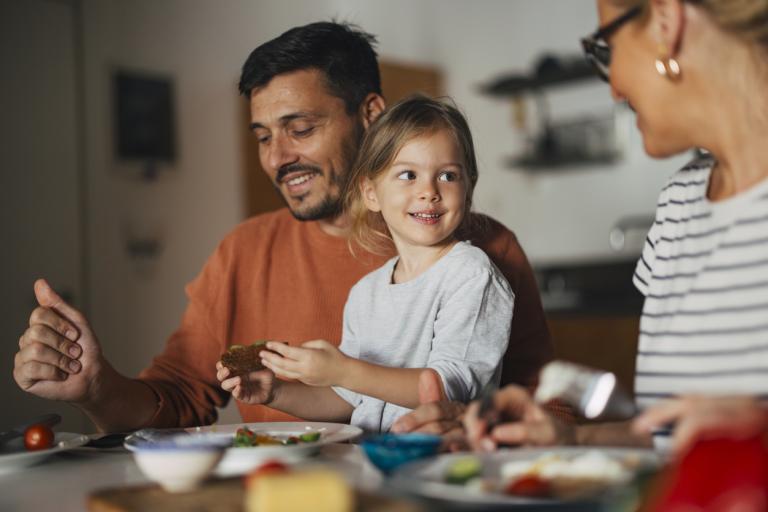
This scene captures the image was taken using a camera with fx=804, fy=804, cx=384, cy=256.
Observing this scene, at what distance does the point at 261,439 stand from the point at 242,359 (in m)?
0.22

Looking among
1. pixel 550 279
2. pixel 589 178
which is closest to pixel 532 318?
pixel 550 279

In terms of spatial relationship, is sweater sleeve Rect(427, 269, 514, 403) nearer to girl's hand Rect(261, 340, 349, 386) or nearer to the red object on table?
girl's hand Rect(261, 340, 349, 386)

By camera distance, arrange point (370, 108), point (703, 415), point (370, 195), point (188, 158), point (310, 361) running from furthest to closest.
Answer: point (188, 158)
point (370, 108)
point (370, 195)
point (310, 361)
point (703, 415)

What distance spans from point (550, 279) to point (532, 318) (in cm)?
361

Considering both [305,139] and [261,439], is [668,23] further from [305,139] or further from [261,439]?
[305,139]

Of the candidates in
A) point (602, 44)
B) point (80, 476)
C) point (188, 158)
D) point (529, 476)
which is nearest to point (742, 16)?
point (602, 44)

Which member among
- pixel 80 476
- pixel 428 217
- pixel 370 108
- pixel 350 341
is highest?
pixel 370 108

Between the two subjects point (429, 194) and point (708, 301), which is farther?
point (429, 194)

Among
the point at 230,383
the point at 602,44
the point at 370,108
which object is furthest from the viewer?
the point at 370,108

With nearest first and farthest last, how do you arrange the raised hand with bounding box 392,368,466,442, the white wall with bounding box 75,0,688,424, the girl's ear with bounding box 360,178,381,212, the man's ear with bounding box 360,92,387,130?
the raised hand with bounding box 392,368,466,442
the girl's ear with bounding box 360,178,381,212
the man's ear with bounding box 360,92,387,130
the white wall with bounding box 75,0,688,424

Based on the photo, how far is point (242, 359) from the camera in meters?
1.43

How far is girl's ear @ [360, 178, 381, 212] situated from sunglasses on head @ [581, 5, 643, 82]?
2.08 feet

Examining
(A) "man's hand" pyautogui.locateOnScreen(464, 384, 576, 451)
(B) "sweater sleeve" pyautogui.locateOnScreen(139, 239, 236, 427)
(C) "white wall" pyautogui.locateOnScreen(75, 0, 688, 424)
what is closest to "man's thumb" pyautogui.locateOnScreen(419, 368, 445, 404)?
(A) "man's hand" pyautogui.locateOnScreen(464, 384, 576, 451)

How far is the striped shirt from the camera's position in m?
1.03
